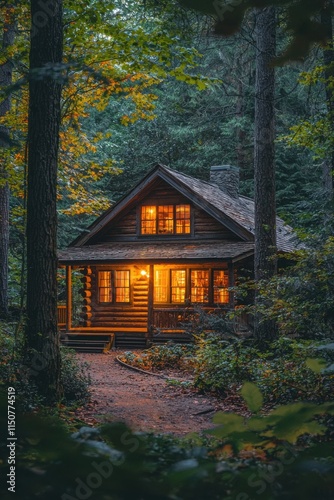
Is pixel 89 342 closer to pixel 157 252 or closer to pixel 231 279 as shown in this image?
pixel 157 252

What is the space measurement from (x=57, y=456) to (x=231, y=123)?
110 feet

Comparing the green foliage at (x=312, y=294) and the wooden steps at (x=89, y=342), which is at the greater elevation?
the green foliage at (x=312, y=294)

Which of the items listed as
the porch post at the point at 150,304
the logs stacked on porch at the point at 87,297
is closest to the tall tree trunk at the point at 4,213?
the logs stacked on porch at the point at 87,297

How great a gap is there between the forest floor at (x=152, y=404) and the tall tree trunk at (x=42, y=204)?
121 centimetres

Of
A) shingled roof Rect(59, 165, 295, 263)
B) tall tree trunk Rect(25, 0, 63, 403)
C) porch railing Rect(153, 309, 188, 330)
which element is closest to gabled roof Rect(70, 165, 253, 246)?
shingled roof Rect(59, 165, 295, 263)

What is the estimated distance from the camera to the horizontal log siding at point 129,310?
2428 cm

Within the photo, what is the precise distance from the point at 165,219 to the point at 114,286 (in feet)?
11.8

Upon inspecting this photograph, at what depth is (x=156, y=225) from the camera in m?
24.4

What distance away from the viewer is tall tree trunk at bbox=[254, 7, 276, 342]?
14.5m

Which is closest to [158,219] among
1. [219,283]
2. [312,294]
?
[219,283]

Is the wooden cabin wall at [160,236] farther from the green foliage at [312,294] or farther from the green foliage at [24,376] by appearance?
the green foliage at [312,294]

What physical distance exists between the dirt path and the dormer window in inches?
385

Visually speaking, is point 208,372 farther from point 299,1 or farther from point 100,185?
point 100,185

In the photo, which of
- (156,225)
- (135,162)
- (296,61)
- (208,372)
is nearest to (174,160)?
(135,162)
